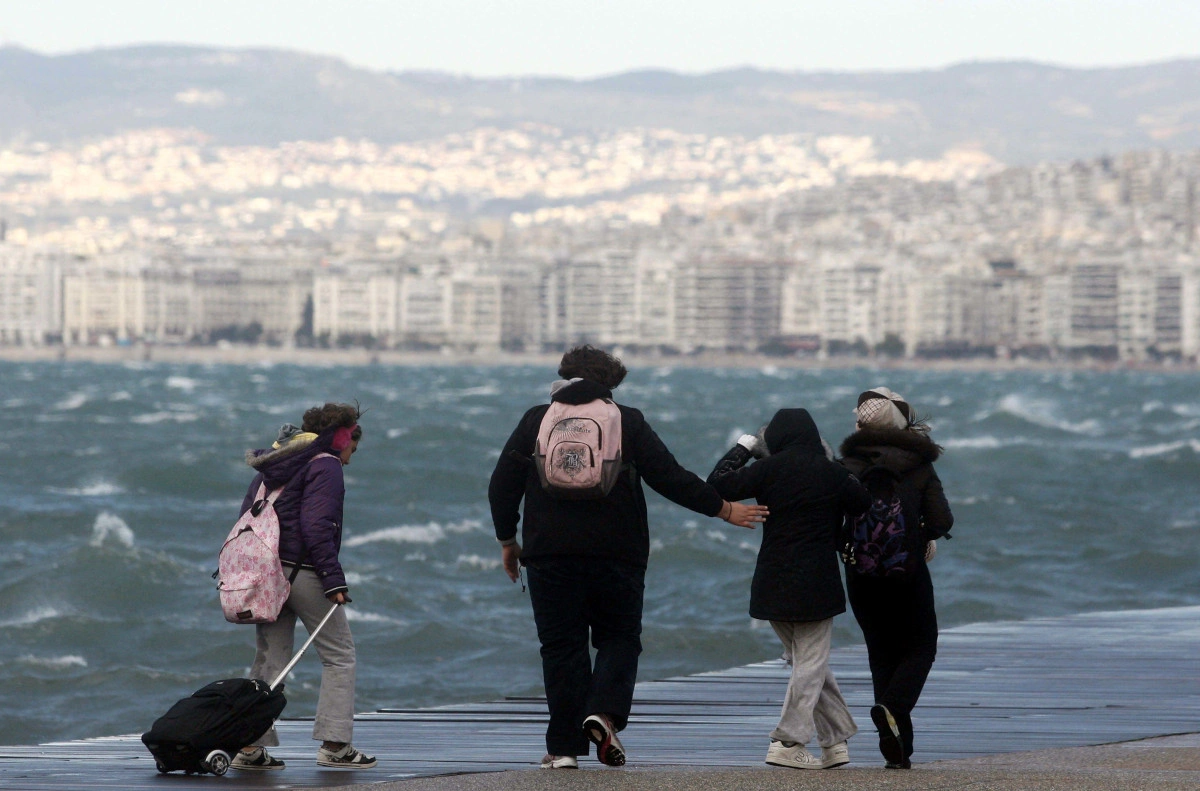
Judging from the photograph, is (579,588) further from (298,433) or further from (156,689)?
(156,689)

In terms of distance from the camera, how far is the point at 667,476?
260 inches

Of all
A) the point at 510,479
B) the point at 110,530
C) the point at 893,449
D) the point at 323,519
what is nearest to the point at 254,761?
the point at 323,519

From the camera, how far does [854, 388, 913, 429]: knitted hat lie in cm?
679

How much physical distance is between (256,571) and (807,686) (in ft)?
5.86

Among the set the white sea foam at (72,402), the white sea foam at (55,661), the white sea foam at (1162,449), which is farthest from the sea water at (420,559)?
the white sea foam at (72,402)

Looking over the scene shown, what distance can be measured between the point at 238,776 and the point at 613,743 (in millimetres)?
1171

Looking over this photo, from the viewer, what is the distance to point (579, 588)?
6555mm

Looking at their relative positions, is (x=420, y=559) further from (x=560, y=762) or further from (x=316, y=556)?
(x=560, y=762)

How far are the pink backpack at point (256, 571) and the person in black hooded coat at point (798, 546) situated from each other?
141cm

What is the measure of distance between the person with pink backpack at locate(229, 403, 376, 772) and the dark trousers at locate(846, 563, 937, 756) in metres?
1.64

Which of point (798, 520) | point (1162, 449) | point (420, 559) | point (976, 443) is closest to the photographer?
point (798, 520)

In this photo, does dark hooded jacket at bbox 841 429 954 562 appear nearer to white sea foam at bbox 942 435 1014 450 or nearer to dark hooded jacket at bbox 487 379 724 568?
dark hooded jacket at bbox 487 379 724 568

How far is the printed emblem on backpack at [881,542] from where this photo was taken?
666cm

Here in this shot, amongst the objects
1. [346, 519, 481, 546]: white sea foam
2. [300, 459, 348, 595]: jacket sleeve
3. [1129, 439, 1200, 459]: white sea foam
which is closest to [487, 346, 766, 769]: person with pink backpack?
[300, 459, 348, 595]: jacket sleeve
